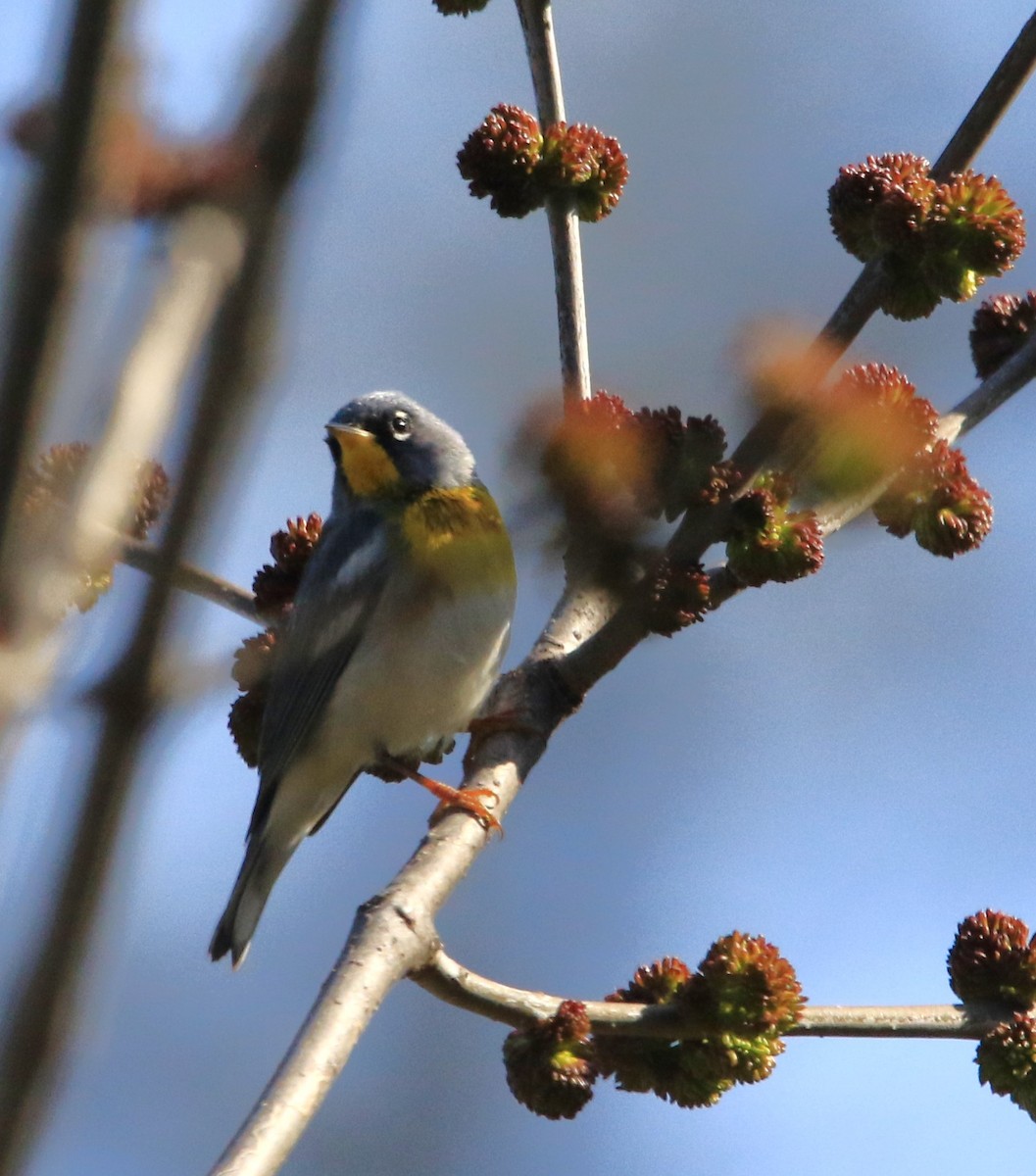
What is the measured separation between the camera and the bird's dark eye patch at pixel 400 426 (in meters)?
5.14

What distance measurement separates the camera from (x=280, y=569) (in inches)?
153

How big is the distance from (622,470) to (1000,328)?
A: 4.27ft

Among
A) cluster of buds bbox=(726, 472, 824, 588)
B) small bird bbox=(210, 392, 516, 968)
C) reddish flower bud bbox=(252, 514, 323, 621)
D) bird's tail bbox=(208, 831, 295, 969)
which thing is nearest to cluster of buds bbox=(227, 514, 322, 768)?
reddish flower bud bbox=(252, 514, 323, 621)

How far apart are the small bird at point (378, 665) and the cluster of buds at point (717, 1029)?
62.1 inches

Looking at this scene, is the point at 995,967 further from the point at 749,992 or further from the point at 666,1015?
the point at 666,1015

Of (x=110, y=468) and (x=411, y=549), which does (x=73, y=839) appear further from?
(x=411, y=549)

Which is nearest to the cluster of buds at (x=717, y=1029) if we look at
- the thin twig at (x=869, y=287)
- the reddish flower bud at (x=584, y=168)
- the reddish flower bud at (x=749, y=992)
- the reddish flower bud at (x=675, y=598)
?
the reddish flower bud at (x=749, y=992)

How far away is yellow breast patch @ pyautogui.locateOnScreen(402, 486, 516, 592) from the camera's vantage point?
4629 mm

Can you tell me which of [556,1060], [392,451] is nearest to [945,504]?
[556,1060]

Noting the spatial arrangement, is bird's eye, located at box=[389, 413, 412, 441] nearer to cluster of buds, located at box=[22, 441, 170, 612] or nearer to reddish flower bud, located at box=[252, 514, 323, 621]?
reddish flower bud, located at box=[252, 514, 323, 621]

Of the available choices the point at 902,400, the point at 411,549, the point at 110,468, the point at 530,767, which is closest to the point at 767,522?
the point at 902,400

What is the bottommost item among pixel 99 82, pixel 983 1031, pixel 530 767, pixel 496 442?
pixel 99 82

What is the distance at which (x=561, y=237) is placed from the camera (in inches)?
140

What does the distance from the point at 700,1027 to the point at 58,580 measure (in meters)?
2.12
